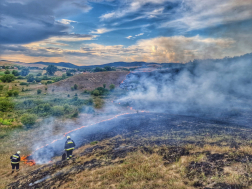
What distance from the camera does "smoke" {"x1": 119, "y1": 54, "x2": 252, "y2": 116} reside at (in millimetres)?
32000

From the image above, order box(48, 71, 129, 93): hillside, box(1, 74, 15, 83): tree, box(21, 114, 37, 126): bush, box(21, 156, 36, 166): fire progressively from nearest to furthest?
1. box(21, 156, 36, 166): fire
2. box(21, 114, 37, 126): bush
3. box(48, 71, 129, 93): hillside
4. box(1, 74, 15, 83): tree

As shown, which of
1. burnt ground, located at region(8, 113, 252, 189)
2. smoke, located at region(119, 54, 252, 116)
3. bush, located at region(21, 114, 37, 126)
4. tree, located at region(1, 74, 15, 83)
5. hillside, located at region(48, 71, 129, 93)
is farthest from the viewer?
tree, located at region(1, 74, 15, 83)

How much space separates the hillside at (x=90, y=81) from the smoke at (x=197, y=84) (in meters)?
25.6

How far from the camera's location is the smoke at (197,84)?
105 ft

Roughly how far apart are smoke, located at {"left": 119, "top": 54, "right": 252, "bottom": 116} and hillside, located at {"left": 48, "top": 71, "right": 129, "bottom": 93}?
83.8 feet

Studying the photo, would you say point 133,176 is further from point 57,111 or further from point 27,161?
point 57,111

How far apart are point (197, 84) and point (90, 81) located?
4415 centimetres

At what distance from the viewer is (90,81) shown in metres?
67.9

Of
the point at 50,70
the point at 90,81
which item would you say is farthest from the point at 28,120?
the point at 50,70

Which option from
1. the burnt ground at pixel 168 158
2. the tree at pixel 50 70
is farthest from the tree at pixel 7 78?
the burnt ground at pixel 168 158

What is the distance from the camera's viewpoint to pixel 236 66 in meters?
38.7

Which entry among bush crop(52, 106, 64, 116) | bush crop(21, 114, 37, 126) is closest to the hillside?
bush crop(52, 106, 64, 116)

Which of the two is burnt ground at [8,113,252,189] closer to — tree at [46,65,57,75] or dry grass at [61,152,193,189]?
dry grass at [61,152,193,189]

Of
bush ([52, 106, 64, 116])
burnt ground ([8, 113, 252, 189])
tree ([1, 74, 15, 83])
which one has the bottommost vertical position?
bush ([52, 106, 64, 116])
